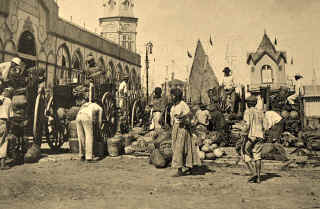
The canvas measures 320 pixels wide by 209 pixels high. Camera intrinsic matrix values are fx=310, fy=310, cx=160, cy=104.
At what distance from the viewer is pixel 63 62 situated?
16.2 m

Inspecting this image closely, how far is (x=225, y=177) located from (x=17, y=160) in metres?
4.51

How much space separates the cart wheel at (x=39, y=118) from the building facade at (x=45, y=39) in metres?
4.29

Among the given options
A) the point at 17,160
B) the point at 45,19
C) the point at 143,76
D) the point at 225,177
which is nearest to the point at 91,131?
the point at 17,160

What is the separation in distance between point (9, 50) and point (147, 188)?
915 centimetres

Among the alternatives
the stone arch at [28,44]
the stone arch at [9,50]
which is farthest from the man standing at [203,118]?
the stone arch at [28,44]

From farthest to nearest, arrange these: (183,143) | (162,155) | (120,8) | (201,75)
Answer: (201,75) → (120,8) → (162,155) → (183,143)

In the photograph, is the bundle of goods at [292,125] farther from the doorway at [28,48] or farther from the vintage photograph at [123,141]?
the doorway at [28,48]

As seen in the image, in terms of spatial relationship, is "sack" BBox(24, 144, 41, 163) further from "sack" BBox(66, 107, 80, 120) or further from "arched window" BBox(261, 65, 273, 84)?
"arched window" BBox(261, 65, 273, 84)

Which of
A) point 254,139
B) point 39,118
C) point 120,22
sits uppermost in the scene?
point 120,22

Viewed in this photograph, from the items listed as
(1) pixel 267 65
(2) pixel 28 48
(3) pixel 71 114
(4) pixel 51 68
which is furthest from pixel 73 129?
(1) pixel 267 65

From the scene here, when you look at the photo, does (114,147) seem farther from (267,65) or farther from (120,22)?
(267,65)

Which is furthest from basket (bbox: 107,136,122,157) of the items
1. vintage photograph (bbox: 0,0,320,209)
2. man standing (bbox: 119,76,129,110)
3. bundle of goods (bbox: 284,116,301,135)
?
bundle of goods (bbox: 284,116,301,135)

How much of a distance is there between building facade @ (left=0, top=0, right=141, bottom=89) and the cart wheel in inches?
169

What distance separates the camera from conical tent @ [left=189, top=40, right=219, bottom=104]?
2369 centimetres
